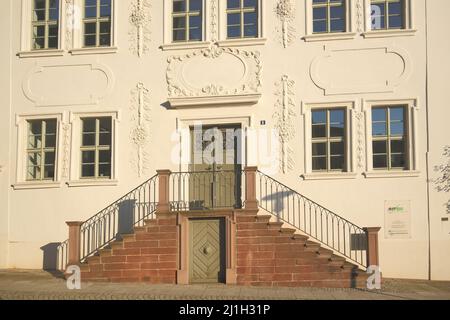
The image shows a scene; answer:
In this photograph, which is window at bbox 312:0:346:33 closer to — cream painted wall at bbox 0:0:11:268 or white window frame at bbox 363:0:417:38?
white window frame at bbox 363:0:417:38

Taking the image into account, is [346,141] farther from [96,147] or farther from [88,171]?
[88,171]

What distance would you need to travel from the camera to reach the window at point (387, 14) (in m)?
18.7

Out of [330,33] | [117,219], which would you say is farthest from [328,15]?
[117,219]

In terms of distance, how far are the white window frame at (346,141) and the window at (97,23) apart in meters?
5.70

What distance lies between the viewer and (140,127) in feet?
62.3

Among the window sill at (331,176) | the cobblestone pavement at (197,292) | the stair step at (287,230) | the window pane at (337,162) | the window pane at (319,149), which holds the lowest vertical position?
the cobblestone pavement at (197,292)

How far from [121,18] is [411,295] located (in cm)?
1036

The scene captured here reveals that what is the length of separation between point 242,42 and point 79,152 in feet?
16.8

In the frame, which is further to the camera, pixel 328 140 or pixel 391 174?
pixel 328 140

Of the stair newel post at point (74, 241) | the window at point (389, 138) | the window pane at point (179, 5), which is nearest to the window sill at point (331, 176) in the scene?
the window at point (389, 138)

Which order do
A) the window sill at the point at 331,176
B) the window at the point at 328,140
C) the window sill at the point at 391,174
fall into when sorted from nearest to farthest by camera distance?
the window sill at the point at 391,174
the window sill at the point at 331,176
the window at the point at 328,140

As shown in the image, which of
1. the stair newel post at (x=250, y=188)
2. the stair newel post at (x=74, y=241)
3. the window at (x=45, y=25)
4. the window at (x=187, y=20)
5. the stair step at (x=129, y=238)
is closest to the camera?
the stair newel post at (x=250, y=188)

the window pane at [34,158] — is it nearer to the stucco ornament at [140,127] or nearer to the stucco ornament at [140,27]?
the stucco ornament at [140,127]

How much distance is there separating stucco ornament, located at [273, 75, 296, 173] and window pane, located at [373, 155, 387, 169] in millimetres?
2023
